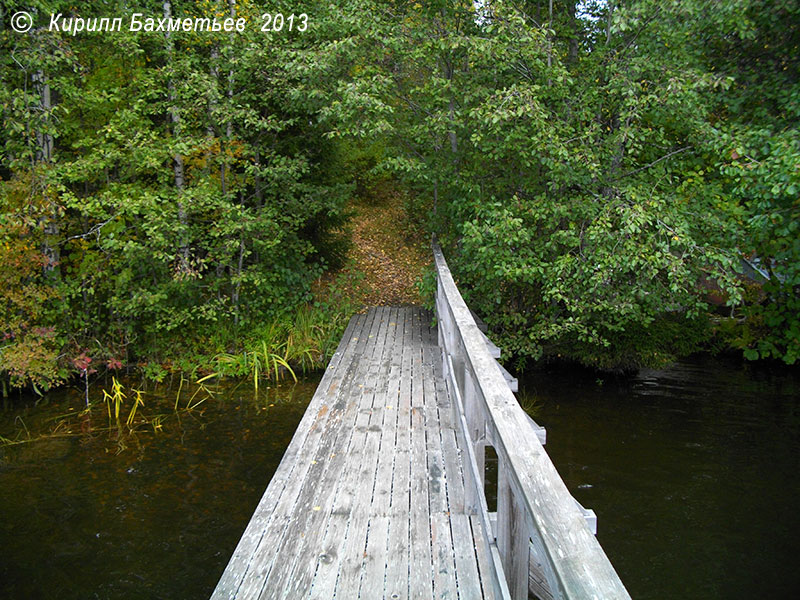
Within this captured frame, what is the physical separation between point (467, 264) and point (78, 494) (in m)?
5.31

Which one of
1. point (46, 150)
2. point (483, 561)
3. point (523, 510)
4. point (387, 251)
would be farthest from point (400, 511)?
point (387, 251)

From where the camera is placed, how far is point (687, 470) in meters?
6.95

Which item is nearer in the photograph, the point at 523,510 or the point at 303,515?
the point at 523,510

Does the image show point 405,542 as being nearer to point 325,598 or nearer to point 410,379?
point 325,598

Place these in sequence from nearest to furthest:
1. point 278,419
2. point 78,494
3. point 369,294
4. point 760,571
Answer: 1. point 760,571
2. point 78,494
3. point 278,419
4. point 369,294

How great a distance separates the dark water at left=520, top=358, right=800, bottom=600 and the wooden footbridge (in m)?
2.15

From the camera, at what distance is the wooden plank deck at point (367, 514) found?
9.29 feet

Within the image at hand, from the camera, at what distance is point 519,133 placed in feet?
25.0

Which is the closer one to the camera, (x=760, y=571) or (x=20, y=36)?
(x=760, y=571)

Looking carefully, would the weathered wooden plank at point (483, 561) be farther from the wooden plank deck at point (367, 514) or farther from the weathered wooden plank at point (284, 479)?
the weathered wooden plank at point (284, 479)

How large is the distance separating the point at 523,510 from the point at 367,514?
72.6 inches

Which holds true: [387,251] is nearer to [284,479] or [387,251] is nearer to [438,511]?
[284,479]

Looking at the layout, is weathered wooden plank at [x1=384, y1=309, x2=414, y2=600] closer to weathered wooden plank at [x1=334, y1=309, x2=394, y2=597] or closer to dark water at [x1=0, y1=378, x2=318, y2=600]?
weathered wooden plank at [x1=334, y1=309, x2=394, y2=597]

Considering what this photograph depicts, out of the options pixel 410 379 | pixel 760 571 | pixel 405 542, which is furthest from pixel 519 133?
pixel 405 542
